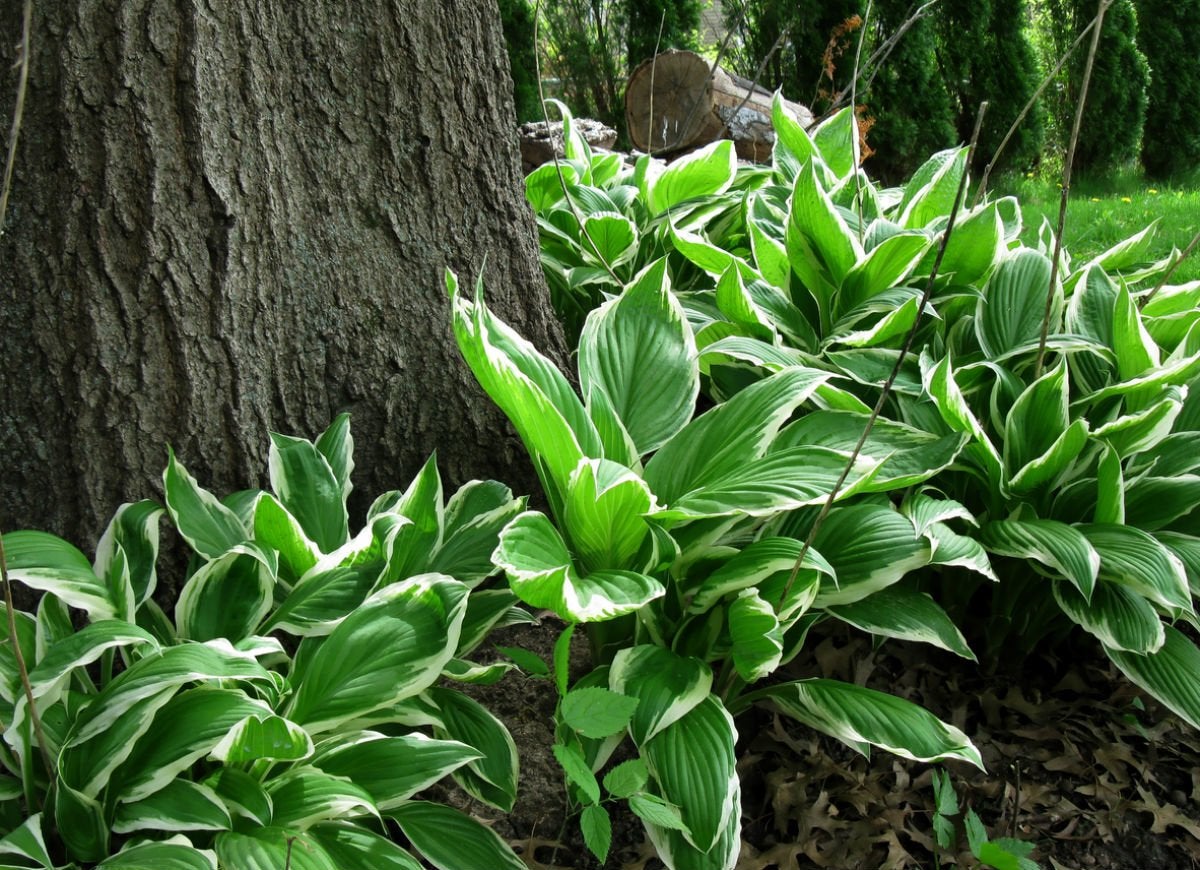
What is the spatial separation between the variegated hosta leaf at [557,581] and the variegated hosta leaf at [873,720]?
43cm

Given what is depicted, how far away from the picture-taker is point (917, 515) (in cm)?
168

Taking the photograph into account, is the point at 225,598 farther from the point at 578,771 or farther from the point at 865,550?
the point at 865,550

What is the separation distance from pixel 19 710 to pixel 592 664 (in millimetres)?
965

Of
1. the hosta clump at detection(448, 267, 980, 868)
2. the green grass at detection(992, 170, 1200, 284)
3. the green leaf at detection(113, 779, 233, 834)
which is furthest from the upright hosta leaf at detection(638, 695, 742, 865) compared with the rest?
the green grass at detection(992, 170, 1200, 284)

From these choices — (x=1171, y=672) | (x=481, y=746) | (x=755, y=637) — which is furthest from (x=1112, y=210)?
(x=481, y=746)

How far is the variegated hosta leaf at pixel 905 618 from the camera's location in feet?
5.59

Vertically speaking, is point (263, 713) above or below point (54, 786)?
above

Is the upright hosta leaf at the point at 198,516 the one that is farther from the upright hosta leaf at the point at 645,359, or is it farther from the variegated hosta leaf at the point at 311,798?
the upright hosta leaf at the point at 645,359

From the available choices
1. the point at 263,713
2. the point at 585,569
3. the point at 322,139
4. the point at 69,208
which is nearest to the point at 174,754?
the point at 263,713

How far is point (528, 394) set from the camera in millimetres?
1579

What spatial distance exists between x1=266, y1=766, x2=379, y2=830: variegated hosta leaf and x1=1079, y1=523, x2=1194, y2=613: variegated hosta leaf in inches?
51.4

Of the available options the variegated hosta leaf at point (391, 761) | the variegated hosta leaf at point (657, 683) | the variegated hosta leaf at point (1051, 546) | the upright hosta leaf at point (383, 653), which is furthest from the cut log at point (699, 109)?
the variegated hosta leaf at point (391, 761)

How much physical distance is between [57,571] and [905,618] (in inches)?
54.8

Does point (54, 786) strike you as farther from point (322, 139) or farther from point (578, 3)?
point (578, 3)
